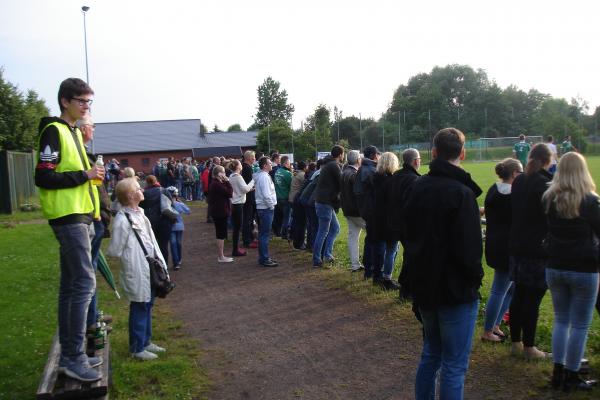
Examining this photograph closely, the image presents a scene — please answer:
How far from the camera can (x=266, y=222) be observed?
10641 millimetres

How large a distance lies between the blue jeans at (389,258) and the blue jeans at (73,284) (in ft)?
16.4

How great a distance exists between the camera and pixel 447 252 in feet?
11.8

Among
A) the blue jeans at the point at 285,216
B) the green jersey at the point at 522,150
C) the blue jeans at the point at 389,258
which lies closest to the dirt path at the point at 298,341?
the blue jeans at the point at 389,258

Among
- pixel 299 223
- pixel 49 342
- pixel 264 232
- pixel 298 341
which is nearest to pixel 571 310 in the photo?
pixel 298 341

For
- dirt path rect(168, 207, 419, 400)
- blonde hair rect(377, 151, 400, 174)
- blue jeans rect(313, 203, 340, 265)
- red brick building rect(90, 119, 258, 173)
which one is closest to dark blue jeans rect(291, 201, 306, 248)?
blue jeans rect(313, 203, 340, 265)

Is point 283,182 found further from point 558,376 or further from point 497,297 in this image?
point 558,376

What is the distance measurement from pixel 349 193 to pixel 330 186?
2.16ft

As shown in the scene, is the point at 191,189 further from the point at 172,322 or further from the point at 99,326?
the point at 99,326

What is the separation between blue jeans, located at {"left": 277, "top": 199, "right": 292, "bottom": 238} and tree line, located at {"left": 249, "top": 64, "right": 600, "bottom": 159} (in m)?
27.2

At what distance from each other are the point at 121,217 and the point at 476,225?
139 inches

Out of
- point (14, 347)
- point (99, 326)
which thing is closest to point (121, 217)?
point (99, 326)

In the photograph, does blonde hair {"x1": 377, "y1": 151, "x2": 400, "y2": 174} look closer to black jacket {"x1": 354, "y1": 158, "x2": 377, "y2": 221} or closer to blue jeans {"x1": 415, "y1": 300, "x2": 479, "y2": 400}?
black jacket {"x1": 354, "y1": 158, "x2": 377, "y2": 221}

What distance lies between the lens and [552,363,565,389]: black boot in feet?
15.4

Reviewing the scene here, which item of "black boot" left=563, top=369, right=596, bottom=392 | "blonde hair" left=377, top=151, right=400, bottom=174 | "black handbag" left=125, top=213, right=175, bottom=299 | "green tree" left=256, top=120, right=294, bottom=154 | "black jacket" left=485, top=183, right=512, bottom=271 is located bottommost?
"black boot" left=563, top=369, right=596, bottom=392
